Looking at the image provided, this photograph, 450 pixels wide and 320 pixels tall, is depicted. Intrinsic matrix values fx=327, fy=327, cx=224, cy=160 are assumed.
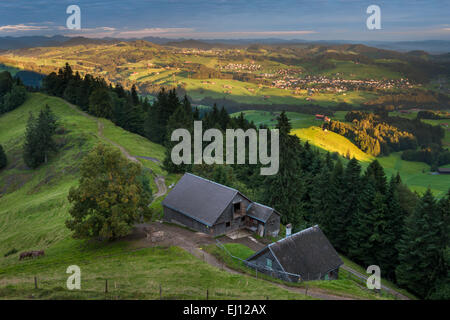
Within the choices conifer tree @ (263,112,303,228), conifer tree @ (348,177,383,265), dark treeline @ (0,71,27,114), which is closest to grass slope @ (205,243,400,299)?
conifer tree @ (263,112,303,228)

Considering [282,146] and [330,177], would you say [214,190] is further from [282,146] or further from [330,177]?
[330,177]

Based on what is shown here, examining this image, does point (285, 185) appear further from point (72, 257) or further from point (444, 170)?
point (444, 170)

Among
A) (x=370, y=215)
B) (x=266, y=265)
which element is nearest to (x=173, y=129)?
(x=370, y=215)

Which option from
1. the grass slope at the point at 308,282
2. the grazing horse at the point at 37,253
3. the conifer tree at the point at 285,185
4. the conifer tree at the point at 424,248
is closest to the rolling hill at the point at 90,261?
the grass slope at the point at 308,282

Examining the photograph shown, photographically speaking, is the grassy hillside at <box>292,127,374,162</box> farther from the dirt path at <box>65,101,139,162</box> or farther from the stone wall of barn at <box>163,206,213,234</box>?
the stone wall of barn at <box>163,206,213,234</box>

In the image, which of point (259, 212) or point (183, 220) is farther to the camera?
point (183, 220)

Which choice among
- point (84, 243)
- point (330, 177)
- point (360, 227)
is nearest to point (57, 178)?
point (84, 243)

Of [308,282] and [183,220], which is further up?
[183,220]
